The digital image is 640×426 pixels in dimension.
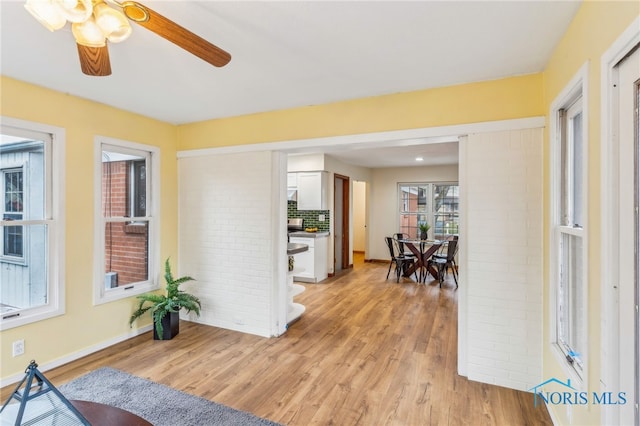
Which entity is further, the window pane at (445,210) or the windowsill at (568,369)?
the window pane at (445,210)

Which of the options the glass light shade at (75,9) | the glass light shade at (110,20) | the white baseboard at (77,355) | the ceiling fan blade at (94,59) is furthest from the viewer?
the white baseboard at (77,355)

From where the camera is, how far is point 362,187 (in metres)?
9.81

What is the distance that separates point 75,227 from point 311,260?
3.69m

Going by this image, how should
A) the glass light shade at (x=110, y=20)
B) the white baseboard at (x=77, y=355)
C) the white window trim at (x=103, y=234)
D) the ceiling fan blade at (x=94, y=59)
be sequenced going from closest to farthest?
the glass light shade at (x=110, y=20)
the ceiling fan blade at (x=94, y=59)
the white baseboard at (x=77, y=355)
the white window trim at (x=103, y=234)

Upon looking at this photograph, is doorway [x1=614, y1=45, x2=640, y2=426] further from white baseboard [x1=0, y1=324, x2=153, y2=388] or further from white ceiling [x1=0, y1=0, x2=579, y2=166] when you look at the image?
white baseboard [x1=0, y1=324, x2=153, y2=388]

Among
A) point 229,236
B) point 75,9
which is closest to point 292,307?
point 229,236

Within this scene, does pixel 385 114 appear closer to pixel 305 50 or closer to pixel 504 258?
pixel 305 50

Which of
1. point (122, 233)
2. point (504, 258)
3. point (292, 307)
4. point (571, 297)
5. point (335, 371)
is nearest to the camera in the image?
point (571, 297)

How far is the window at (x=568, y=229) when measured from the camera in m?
1.76

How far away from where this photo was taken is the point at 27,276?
2645 millimetres

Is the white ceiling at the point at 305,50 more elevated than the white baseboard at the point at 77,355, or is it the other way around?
the white ceiling at the point at 305,50

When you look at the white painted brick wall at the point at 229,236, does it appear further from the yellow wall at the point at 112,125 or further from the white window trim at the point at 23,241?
the white window trim at the point at 23,241

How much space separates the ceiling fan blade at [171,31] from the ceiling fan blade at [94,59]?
354 millimetres

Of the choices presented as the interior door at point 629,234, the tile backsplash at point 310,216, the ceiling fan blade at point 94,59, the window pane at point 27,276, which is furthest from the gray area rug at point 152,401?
the tile backsplash at point 310,216
